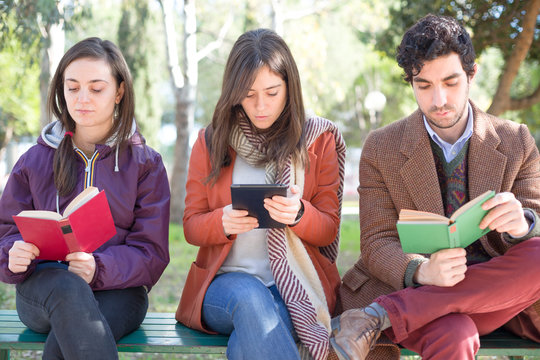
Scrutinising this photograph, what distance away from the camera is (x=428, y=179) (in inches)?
106

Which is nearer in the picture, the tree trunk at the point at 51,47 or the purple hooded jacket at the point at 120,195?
the purple hooded jacket at the point at 120,195

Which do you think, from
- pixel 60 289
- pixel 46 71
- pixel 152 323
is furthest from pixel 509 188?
pixel 46 71

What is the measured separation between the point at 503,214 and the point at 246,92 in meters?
1.29

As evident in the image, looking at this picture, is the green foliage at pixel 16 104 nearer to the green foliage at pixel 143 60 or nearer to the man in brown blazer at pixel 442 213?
the green foliage at pixel 143 60

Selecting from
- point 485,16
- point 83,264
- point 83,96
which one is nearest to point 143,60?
point 485,16

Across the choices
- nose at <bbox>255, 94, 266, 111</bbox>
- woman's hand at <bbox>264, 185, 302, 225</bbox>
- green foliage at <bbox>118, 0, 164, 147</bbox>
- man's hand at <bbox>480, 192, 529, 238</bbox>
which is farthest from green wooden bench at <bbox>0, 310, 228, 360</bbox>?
green foliage at <bbox>118, 0, 164, 147</bbox>

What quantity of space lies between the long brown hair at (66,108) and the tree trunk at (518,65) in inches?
152

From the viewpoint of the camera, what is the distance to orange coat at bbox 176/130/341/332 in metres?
2.69

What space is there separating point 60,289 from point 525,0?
4.80 m

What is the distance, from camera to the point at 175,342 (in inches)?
99.7

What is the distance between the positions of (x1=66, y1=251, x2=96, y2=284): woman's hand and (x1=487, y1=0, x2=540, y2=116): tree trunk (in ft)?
14.5

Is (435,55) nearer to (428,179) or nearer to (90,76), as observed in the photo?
(428,179)

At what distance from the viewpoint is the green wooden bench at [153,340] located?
2.52 m

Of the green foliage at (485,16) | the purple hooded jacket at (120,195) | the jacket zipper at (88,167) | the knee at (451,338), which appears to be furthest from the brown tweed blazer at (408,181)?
the green foliage at (485,16)
